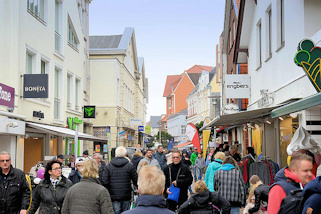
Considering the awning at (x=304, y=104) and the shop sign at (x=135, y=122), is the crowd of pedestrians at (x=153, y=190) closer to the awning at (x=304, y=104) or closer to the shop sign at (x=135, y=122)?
the awning at (x=304, y=104)

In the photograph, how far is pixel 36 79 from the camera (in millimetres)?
15672

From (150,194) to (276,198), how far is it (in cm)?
141

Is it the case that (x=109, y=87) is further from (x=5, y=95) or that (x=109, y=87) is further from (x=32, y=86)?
(x=5, y=95)

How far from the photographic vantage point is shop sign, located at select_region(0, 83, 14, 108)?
13.4 m

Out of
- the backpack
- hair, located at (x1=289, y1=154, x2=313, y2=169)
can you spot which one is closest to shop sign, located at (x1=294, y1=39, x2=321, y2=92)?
hair, located at (x1=289, y1=154, x2=313, y2=169)

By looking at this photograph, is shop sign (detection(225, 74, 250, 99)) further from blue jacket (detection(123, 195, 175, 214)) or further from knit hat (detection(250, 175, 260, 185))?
blue jacket (detection(123, 195, 175, 214))

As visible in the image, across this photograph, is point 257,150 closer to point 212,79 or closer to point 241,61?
point 241,61

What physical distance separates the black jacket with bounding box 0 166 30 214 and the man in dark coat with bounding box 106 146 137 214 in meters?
1.90

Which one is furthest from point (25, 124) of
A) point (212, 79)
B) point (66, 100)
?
point (212, 79)

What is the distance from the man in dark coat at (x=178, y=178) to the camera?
9.61 meters

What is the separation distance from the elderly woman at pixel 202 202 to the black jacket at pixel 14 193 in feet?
8.43

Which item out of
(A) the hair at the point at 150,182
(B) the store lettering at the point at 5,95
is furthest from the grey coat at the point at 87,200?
(B) the store lettering at the point at 5,95

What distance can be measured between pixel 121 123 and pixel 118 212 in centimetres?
3164

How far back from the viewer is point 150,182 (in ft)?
12.3
